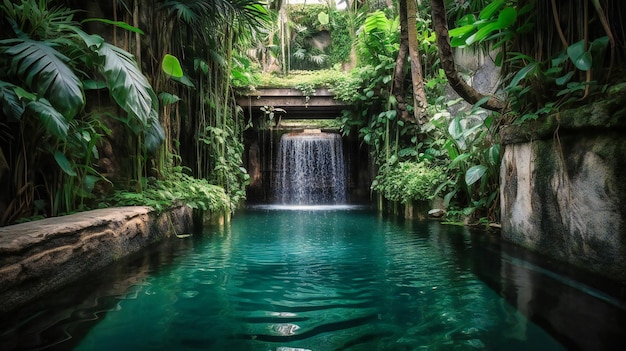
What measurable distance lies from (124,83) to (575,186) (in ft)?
12.8

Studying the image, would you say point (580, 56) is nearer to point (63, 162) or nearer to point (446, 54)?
point (446, 54)

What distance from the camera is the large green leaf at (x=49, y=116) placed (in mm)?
2750

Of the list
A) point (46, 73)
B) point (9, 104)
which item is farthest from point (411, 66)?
point (9, 104)

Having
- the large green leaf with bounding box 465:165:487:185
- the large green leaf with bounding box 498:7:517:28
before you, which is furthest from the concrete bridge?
the large green leaf with bounding box 498:7:517:28

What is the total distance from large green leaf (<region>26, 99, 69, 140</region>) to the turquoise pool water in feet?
3.79

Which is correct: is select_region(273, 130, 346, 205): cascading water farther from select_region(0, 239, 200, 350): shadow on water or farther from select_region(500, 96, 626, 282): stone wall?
select_region(0, 239, 200, 350): shadow on water

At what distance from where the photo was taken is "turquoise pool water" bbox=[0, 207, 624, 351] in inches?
63.9

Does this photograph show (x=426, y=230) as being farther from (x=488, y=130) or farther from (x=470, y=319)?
(x=470, y=319)

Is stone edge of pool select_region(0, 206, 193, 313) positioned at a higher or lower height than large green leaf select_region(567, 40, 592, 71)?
lower

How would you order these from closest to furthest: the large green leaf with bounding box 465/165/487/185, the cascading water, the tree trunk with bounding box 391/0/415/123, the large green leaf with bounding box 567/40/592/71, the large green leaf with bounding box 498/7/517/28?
the large green leaf with bounding box 567/40/592/71
the large green leaf with bounding box 498/7/517/28
the large green leaf with bounding box 465/165/487/185
the tree trunk with bounding box 391/0/415/123
the cascading water

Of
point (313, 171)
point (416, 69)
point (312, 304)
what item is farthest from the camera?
point (313, 171)

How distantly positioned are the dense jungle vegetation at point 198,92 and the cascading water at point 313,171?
413 centimetres

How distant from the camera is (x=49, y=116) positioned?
9.09ft

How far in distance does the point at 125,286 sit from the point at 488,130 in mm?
4299
